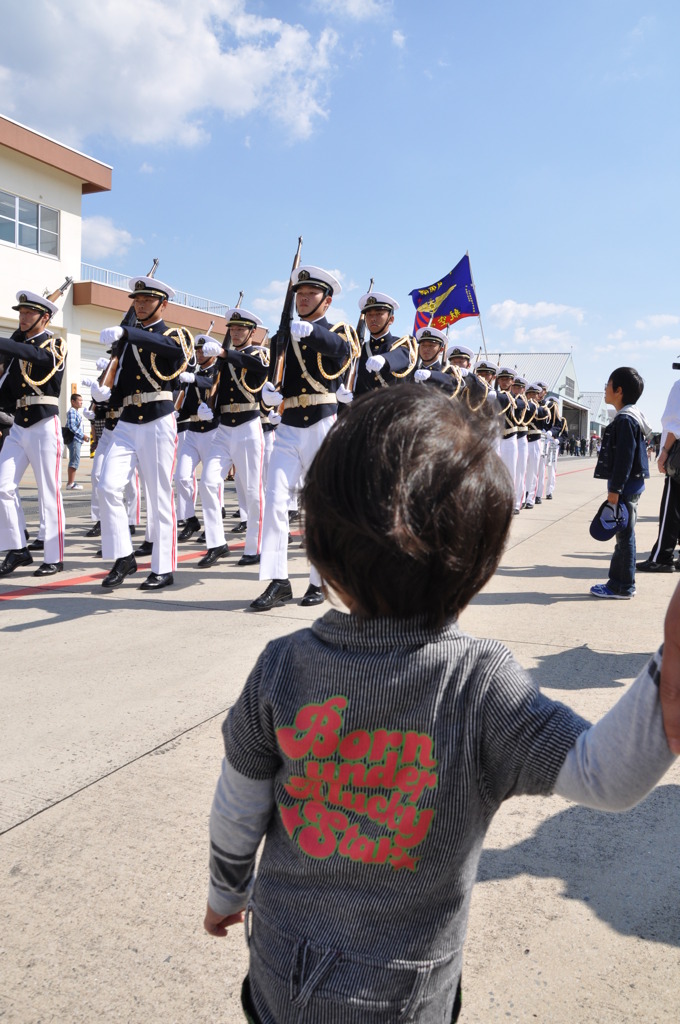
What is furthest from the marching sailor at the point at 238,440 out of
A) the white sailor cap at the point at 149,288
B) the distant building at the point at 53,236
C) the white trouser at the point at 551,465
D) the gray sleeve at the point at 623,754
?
the distant building at the point at 53,236

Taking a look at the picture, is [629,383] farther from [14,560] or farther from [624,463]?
[14,560]

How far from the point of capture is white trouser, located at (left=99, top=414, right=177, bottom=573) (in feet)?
20.0

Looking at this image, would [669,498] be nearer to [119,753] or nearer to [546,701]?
[119,753]

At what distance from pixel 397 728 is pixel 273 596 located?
14.6 ft

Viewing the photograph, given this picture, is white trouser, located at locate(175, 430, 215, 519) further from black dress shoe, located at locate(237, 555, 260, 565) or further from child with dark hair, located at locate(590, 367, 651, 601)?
child with dark hair, located at locate(590, 367, 651, 601)

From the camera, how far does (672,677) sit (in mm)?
852

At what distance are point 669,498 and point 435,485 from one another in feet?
21.2

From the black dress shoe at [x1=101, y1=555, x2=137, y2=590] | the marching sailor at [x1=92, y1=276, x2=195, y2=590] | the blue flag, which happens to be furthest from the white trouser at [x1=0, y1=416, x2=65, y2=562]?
the blue flag

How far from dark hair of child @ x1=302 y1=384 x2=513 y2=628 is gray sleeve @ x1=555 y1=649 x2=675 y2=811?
0.78ft

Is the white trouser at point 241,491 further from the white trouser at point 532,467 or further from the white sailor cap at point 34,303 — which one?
the white trouser at point 532,467

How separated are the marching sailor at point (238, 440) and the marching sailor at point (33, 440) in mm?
1272

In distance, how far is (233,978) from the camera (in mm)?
1813

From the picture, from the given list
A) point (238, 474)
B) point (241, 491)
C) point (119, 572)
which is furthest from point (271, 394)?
point (241, 491)

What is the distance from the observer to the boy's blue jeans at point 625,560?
5.86 meters
